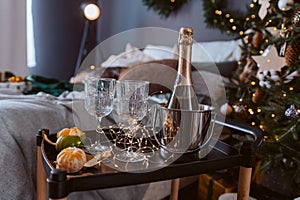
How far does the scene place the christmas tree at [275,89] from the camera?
4.52 ft

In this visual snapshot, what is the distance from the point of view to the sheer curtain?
373cm

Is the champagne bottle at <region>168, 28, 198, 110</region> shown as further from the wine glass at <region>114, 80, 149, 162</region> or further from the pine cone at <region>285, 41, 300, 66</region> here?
the pine cone at <region>285, 41, 300, 66</region>

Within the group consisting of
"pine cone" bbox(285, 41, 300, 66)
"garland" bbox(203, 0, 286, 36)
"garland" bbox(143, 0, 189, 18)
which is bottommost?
"pine cone" bbox(285, 41, 300, 66)

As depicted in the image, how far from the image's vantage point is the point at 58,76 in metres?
4.41

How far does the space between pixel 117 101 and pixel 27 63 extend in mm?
3379

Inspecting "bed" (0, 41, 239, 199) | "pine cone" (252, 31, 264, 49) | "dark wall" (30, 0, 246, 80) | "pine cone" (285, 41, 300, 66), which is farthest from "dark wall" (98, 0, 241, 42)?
"bed" (0, 41, 239, 199)

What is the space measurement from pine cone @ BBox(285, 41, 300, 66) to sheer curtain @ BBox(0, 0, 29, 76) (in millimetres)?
3304

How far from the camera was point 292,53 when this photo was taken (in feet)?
4.80

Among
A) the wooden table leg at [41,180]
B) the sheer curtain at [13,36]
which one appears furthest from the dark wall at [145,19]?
the wooden table leg at [41,180]

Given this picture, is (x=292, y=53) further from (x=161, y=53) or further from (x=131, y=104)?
(x=161, y=53)

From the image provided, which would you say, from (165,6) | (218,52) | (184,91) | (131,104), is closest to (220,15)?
(218,52)

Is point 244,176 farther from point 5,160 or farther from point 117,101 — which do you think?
point 5,160

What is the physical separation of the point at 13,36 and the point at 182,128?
3.50 metres

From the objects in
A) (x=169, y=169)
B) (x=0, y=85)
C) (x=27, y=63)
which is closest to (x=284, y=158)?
(x=169, y=169)
